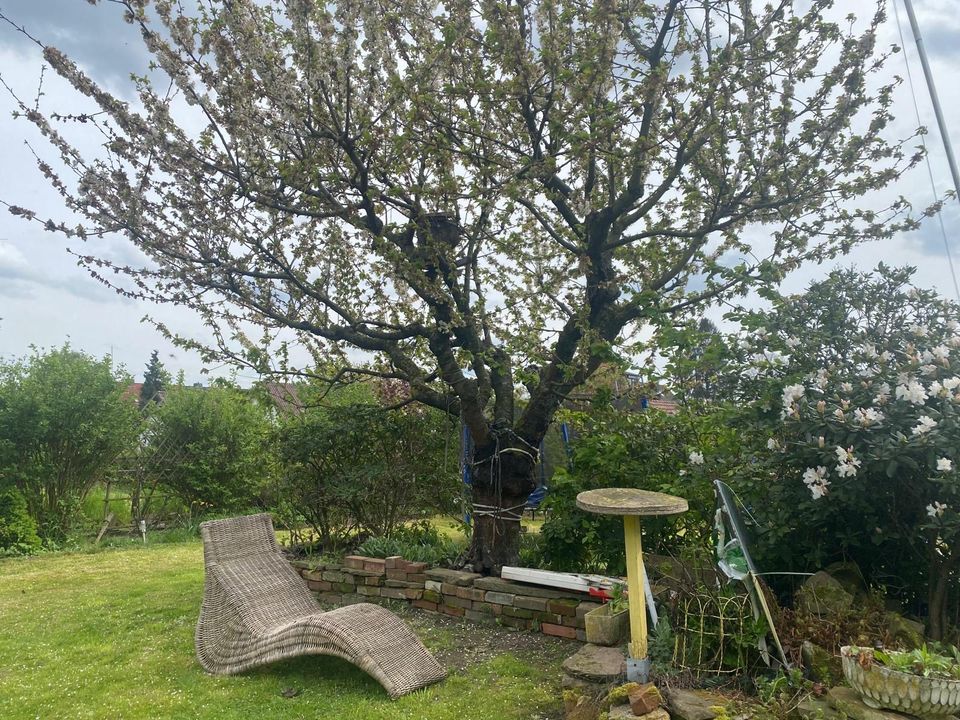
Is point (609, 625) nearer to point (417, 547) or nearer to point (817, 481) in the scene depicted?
point (817, 481)

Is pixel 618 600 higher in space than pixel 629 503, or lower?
lower

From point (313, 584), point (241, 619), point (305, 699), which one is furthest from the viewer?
point (313, 584)

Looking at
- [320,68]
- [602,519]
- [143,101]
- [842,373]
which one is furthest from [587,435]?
[143,101]

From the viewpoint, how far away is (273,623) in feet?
14.7

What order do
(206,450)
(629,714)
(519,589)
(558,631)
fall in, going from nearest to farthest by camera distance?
(629,714), (558,631), (519,589), (206,450)

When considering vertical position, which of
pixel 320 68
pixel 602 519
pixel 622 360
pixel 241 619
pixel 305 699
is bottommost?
pixel 305 699

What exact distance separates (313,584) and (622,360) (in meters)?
3.61

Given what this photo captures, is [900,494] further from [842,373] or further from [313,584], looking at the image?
[313,584]

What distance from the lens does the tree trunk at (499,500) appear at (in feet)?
17.9

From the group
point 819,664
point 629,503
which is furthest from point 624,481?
point 819,664

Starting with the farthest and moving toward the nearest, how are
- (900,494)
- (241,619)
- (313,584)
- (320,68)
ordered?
1. (313,584)
2. (320,68)
3. (241,619)
4. (900,494)

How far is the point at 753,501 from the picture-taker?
3918 mm

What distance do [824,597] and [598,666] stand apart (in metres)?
1.20

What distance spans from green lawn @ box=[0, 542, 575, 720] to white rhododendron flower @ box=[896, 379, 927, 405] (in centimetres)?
234
